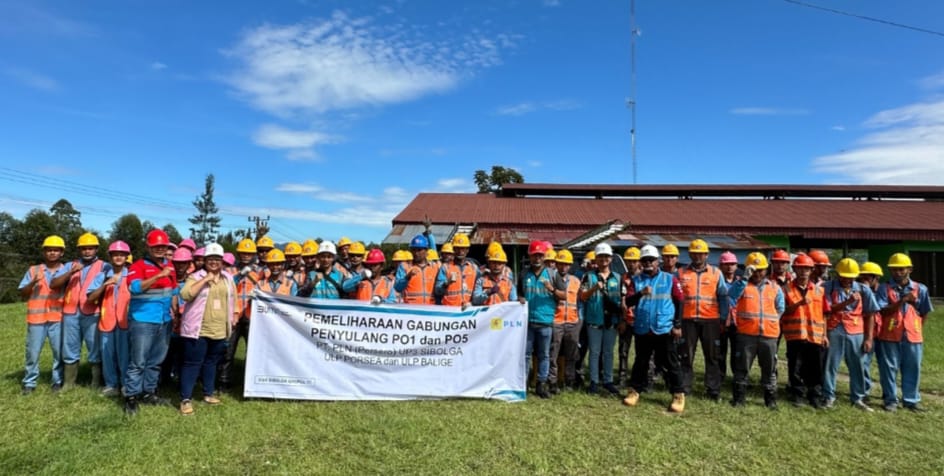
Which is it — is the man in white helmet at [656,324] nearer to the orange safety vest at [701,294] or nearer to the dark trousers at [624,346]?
the orange safety vest at [701,294]

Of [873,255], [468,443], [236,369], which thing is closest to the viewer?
[468,443]

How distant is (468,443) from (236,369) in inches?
171

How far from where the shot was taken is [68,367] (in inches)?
234

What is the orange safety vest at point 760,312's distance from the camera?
5.80 m

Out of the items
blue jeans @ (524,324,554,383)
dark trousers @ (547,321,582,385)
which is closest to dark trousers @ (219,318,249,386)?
blue jeans @ (524,324,554,383)

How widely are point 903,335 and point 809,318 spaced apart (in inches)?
42.3

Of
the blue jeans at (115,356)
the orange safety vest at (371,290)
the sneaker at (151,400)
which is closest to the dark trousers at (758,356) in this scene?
the orange safety vest at (371,290)

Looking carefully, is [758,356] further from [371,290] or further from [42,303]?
[42,303]

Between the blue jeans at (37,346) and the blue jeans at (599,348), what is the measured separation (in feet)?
20.8

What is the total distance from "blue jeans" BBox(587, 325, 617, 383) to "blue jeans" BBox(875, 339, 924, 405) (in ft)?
10.4

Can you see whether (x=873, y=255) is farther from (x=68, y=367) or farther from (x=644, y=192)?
(x=68, y=367)

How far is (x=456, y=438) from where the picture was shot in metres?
4.63

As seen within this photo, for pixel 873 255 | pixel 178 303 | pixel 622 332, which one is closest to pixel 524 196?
pixel 873 255

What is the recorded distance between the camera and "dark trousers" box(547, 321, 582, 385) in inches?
242
